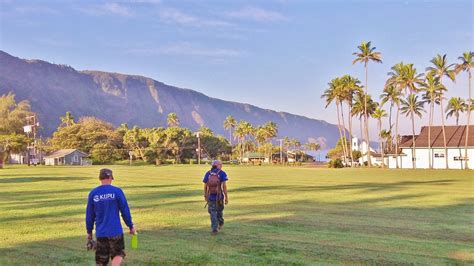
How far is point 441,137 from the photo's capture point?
87250mm

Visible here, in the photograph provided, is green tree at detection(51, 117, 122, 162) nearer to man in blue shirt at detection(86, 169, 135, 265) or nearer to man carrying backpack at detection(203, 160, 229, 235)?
man carrying backpack at detection(203, 160, 229, 235)

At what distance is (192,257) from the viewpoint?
388 inches

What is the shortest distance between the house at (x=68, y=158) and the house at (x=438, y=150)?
78934mm

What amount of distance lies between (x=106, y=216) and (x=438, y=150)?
283 feet

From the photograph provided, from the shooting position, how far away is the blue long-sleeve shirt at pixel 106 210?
740cm

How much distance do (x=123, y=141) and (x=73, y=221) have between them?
123337 mm

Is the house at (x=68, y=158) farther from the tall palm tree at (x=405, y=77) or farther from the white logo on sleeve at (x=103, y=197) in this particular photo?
the white logo on sleeve at (x=103, y=197)

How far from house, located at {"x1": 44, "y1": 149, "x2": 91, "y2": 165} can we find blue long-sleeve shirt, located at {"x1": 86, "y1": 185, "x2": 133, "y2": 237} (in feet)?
409

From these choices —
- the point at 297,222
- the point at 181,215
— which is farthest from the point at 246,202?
the point at 297,222

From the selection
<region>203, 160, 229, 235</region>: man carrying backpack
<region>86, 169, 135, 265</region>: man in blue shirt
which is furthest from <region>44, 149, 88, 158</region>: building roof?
<region>86, 169, 135, 265</region>: man in blue shirt

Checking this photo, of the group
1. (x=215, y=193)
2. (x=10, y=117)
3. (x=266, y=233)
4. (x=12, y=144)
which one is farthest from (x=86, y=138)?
(x=266, y=233)

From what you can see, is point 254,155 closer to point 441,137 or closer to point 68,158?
point 68,158

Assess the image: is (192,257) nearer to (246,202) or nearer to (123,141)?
(246,202)

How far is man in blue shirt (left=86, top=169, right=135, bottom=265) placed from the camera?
741 centimetres
